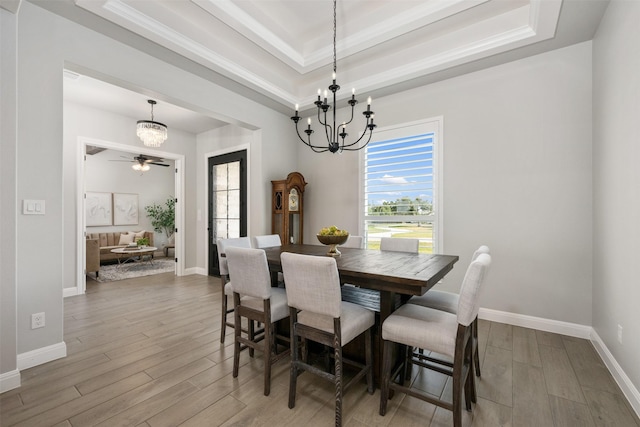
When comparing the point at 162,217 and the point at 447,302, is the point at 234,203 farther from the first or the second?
the point at 162,217

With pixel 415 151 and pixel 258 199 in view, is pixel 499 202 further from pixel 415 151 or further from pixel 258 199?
pixel 258 199

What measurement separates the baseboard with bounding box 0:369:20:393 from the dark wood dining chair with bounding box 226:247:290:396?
1.52 metres

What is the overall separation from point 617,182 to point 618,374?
140cm

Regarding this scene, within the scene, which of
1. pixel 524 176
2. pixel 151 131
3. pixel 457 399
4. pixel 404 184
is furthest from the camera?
pixel 151 131

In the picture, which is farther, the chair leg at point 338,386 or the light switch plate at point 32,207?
the light switch plate at point 32,207

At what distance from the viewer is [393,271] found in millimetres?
1880

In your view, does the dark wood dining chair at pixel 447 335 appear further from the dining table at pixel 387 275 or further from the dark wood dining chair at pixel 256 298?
the dark wood dining chair at pixel 256 298

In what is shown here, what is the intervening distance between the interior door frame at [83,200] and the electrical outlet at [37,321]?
246 cm

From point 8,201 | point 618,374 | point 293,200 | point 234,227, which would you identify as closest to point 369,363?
point 618,374

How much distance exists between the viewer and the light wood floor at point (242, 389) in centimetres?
172

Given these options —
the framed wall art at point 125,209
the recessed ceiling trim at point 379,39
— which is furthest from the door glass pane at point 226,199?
the framed wall art at point 125,209

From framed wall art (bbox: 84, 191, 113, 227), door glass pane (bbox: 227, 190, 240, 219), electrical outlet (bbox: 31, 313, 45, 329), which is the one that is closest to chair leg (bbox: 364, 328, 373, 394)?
electrical outlet (bbox: 31, 313, 45, 329)

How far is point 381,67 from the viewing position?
3.68 meters

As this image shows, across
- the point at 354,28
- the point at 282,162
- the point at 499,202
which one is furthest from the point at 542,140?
the point at 282,162
